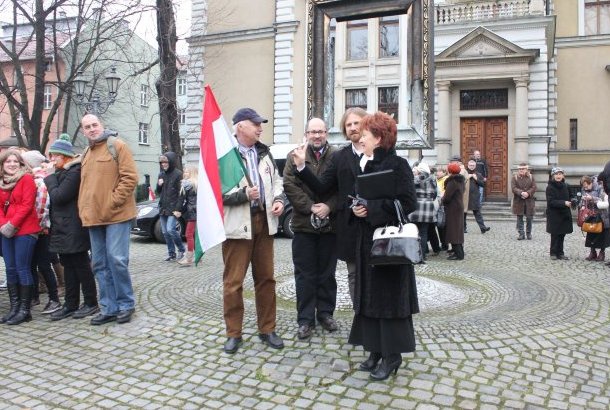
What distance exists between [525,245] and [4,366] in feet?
33.9

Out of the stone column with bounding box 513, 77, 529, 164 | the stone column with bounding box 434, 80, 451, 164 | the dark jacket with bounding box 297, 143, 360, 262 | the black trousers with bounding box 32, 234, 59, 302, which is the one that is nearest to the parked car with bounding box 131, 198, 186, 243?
the black trousers with bounding box 32, 234, 59, 302

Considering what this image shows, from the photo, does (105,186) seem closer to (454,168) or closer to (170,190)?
(170,190)

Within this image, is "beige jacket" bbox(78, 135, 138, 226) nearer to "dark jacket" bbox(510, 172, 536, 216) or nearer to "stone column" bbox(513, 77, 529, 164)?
"dark jacket" bbox(510, 172, 536, 216)

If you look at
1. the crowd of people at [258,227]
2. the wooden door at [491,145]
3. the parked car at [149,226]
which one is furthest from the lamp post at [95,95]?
the wooden door at [491,145]

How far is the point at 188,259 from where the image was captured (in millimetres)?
9086

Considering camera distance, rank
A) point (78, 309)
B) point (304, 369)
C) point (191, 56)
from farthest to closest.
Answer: point (191, 56) < point (78, 309) < point (304, 369)

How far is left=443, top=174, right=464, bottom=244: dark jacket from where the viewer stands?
31.0 ft

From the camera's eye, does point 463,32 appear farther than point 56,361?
Yes

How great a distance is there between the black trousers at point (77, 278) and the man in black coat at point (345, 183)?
2.76m

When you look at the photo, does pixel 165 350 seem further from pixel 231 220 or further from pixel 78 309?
pixel 78 309

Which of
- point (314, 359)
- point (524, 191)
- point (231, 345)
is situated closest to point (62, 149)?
A: point (231, 345)

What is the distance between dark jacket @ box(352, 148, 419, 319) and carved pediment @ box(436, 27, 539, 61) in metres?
18.1

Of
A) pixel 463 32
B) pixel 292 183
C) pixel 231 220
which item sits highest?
pixel 463 32

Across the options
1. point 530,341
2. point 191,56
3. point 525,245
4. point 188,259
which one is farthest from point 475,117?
point 530,341
